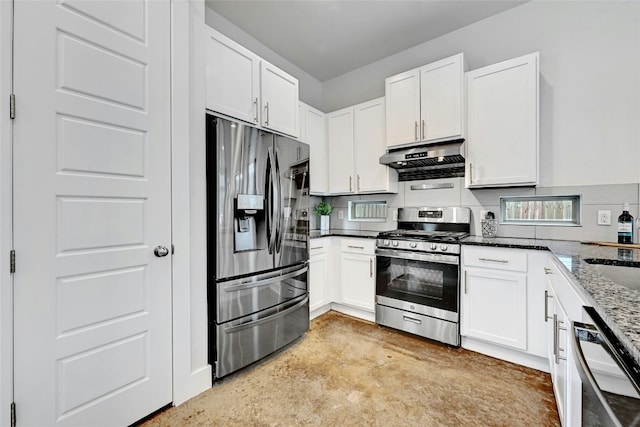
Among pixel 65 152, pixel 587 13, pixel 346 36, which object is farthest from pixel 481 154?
pixel 65 152

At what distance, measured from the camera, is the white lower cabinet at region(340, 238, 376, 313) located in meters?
2.89

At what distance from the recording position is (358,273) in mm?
2988

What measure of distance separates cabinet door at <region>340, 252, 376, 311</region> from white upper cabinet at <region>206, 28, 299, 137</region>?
1452 millimetres

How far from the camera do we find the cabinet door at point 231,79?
196cm

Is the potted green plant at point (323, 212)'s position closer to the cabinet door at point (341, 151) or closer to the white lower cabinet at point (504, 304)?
the cabinet door at point (341, 151)

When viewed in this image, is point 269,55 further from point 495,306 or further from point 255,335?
point 495,306

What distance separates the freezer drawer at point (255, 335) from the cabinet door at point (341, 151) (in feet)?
4.94

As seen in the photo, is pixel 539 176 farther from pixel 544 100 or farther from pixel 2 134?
pixel 2 134

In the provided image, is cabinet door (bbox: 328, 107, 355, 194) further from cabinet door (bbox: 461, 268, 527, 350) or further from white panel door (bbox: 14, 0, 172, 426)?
white panel door (bbox: 14, 0, 172, 426)

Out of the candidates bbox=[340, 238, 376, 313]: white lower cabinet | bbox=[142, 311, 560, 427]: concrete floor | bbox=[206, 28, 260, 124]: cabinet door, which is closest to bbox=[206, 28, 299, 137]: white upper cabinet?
bbox=[206, 28, 260, 124]: cabinet door

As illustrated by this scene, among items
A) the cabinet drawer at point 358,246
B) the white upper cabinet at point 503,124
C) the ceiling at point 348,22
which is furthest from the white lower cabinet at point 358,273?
the ceiling at point 348,22

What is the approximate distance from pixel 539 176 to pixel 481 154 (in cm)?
52

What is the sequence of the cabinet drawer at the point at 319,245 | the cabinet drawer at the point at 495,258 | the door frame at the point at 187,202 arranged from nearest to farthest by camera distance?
the door frame at the point at 187,202 < the cabinet drawer at the point at 495,258 < the cabinet drawer at the point at 319,245

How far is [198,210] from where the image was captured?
180 cm
